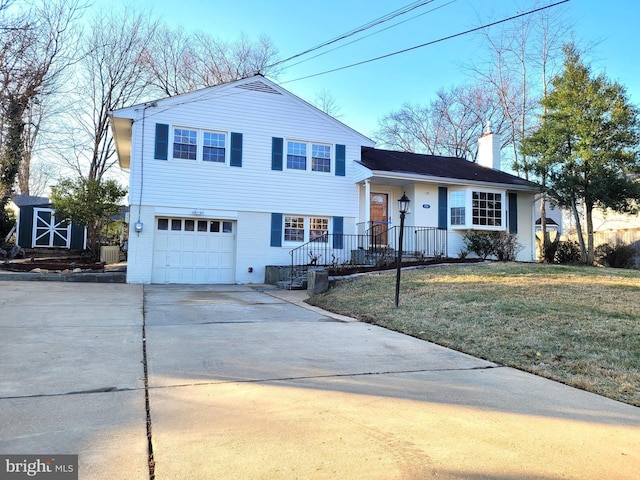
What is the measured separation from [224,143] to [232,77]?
570 inches

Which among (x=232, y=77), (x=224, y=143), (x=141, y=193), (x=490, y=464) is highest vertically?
(x=232, y=77)

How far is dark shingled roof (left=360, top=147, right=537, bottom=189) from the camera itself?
15250 mm

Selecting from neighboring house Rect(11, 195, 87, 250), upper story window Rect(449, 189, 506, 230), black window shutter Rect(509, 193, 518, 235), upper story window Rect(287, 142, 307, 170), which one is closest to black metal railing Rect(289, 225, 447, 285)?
upper story window Rect(449, 189, 506, 230)

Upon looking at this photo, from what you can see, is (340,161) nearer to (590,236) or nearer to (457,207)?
(457,207)

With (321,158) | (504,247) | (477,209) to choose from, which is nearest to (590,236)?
(504,247)

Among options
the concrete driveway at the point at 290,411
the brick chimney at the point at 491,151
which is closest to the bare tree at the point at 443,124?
the brick chimney at the point at 491,151

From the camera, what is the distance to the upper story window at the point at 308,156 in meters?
14.7

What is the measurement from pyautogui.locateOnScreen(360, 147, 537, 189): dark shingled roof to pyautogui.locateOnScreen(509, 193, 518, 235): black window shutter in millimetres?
595

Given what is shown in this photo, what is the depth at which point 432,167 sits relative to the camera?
16.5 meters

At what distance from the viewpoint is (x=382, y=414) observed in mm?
3096

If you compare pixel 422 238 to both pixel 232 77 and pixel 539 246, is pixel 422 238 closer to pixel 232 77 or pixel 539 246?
pixel 539 246

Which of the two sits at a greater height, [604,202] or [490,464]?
[604,202]

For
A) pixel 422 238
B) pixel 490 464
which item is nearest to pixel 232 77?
pixel 422 238

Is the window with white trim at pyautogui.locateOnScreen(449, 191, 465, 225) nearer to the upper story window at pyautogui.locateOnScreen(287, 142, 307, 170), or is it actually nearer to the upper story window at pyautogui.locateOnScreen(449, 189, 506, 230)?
the upper story window at pyautogui.locateOnScreen(449, 189, 506, 230)
